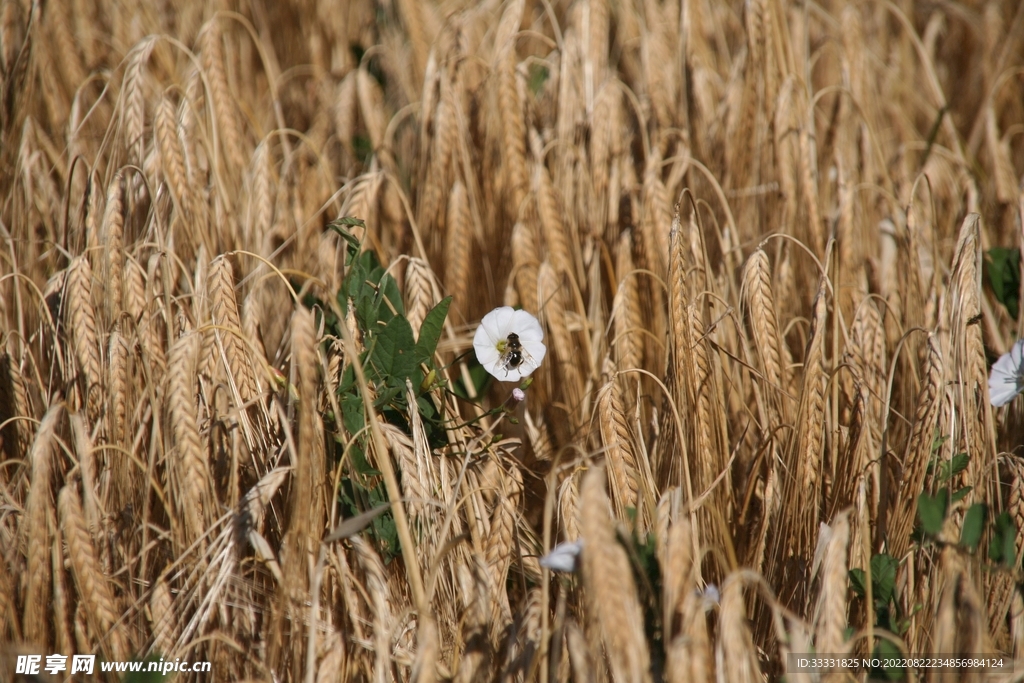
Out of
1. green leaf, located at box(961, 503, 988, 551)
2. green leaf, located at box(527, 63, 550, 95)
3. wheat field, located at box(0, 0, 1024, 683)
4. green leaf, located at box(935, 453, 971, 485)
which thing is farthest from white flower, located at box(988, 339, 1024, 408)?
green leaf, located at box(527, 63, 550, 95)

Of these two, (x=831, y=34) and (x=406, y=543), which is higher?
(x=831, y=34)

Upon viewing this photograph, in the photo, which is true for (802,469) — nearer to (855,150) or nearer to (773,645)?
(773,645)

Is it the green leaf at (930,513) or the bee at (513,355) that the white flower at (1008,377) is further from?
the bee at (513,355)

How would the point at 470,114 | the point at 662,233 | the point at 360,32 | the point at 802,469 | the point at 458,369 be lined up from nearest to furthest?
the point at 802,469, the point at 662,233, the point at 458,369, the point at 470,114, the point at 360,32

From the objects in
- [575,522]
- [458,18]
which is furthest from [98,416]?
[458,18]

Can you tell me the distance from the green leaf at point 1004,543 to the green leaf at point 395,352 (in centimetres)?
90

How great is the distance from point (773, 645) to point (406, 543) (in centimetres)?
64

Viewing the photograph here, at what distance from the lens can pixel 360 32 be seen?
8.30 ft

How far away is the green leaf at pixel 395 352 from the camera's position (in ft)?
3.74

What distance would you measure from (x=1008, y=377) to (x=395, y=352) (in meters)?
1.09

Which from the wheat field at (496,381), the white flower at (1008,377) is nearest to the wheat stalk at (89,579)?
the wheat field at (496,381)

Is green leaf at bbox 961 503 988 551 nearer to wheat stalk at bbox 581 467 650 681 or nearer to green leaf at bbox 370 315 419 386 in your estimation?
wheat stalk at bbox 581 467 650 681

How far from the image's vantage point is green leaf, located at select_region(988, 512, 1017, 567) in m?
0.96

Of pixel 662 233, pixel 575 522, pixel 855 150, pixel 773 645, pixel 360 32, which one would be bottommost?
pixel 773 645
